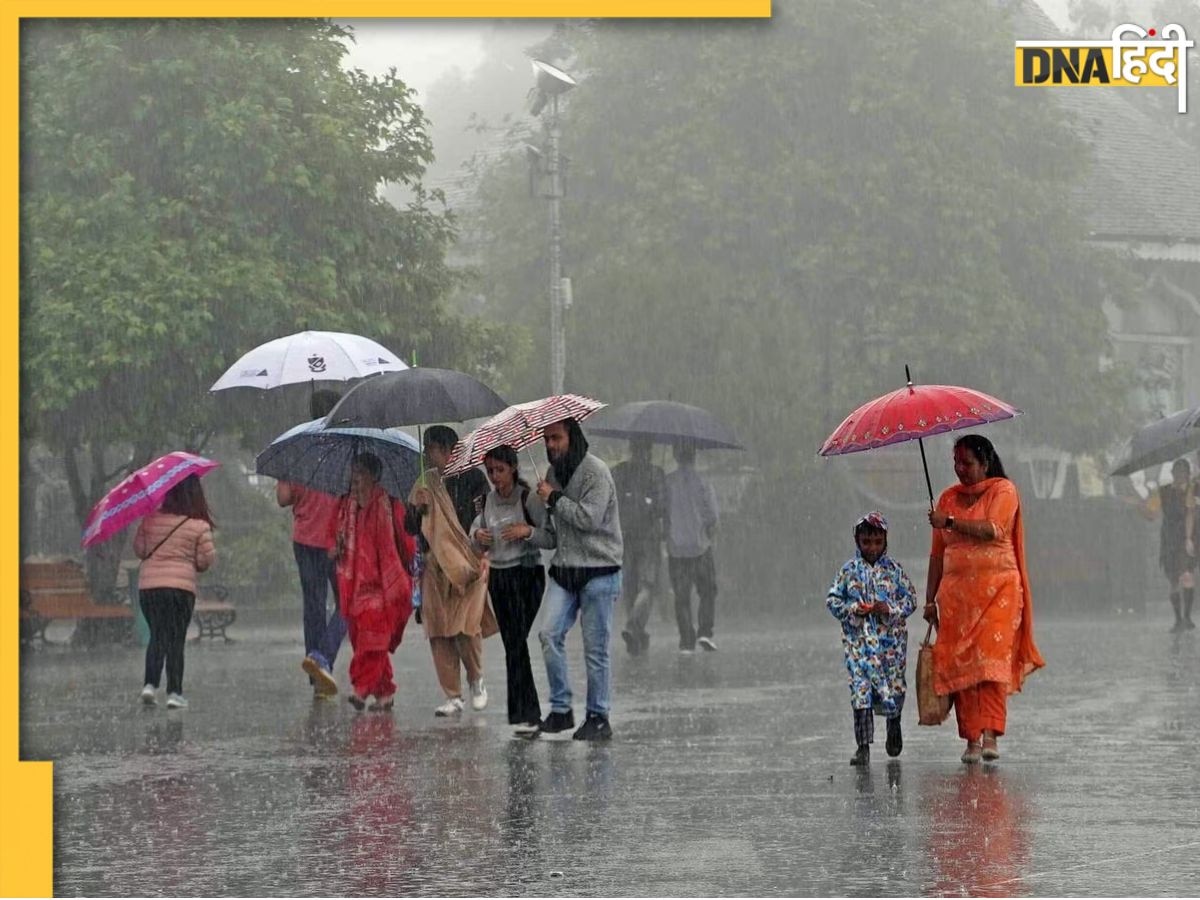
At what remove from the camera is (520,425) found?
496 inches

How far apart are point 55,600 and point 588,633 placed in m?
13.1

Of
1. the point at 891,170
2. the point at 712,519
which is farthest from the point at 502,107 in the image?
the point at 712,519

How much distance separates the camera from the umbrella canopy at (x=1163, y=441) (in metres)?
20.1

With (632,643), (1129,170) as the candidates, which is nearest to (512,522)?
(632,643)

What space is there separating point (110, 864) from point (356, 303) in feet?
A: 57.4

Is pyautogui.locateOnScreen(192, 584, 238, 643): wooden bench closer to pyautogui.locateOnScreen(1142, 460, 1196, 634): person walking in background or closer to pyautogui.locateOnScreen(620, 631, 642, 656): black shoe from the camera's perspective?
pyautogui.locateOnScreen(620, 631, 642, 656): black shoe

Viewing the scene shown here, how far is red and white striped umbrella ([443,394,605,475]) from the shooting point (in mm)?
12531

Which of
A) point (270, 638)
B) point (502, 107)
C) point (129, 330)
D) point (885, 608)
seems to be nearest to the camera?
point (885, 608)

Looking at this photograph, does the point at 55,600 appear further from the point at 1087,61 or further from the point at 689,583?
the point at 1087,61

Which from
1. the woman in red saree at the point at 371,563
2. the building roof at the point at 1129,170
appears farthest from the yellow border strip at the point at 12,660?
the building roof at the point at 1129,170

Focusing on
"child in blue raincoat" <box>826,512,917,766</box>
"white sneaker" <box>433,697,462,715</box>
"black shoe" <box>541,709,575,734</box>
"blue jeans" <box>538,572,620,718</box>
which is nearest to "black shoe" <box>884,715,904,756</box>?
"child in blue raincoat" <box>826,512,917,766</box>

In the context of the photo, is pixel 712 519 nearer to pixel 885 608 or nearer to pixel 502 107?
pixel 885 608

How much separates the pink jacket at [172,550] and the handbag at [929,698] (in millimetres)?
5636

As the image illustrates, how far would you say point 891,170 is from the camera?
108 ft
